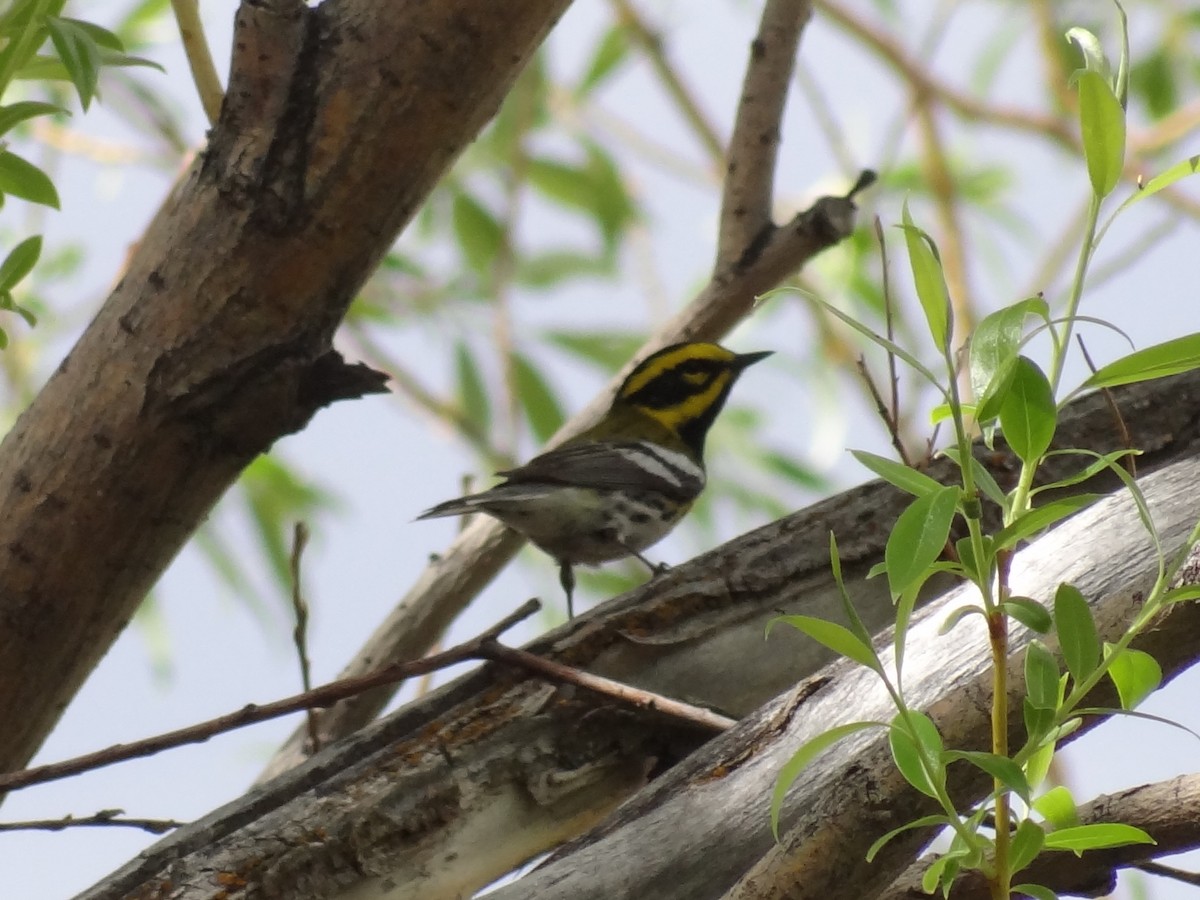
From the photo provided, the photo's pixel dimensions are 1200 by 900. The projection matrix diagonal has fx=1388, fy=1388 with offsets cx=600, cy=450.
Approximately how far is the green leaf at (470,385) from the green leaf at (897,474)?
1.88m

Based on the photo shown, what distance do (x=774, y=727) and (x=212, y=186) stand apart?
Answer: 24.3 inches

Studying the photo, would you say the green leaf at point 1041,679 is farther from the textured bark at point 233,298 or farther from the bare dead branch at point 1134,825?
the textured bark at point 233,298

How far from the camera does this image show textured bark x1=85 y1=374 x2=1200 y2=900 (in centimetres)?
82

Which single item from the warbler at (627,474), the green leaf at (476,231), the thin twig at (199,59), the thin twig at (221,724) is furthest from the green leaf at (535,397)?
the thin twig at (221,724)

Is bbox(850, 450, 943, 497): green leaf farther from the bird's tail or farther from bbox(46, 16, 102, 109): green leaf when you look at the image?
the bird's tail

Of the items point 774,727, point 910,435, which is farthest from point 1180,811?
point 910,435

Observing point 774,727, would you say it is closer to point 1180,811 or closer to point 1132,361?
point 1180,811

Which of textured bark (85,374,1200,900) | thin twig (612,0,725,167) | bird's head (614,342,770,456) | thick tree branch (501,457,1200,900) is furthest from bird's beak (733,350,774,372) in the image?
thick tree branch (501,457,1200,900)

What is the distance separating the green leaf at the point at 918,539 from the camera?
1.73ft

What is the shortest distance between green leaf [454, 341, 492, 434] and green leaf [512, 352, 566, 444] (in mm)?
122

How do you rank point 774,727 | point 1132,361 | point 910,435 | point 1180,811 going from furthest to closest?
point 910,435 < point 774,727 < point 1180,811 < point 1132,361

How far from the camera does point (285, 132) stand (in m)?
1.09

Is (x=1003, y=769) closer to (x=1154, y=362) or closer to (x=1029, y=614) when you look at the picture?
(x=1029, y=614)

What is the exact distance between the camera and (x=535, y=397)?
2344 millimetres
